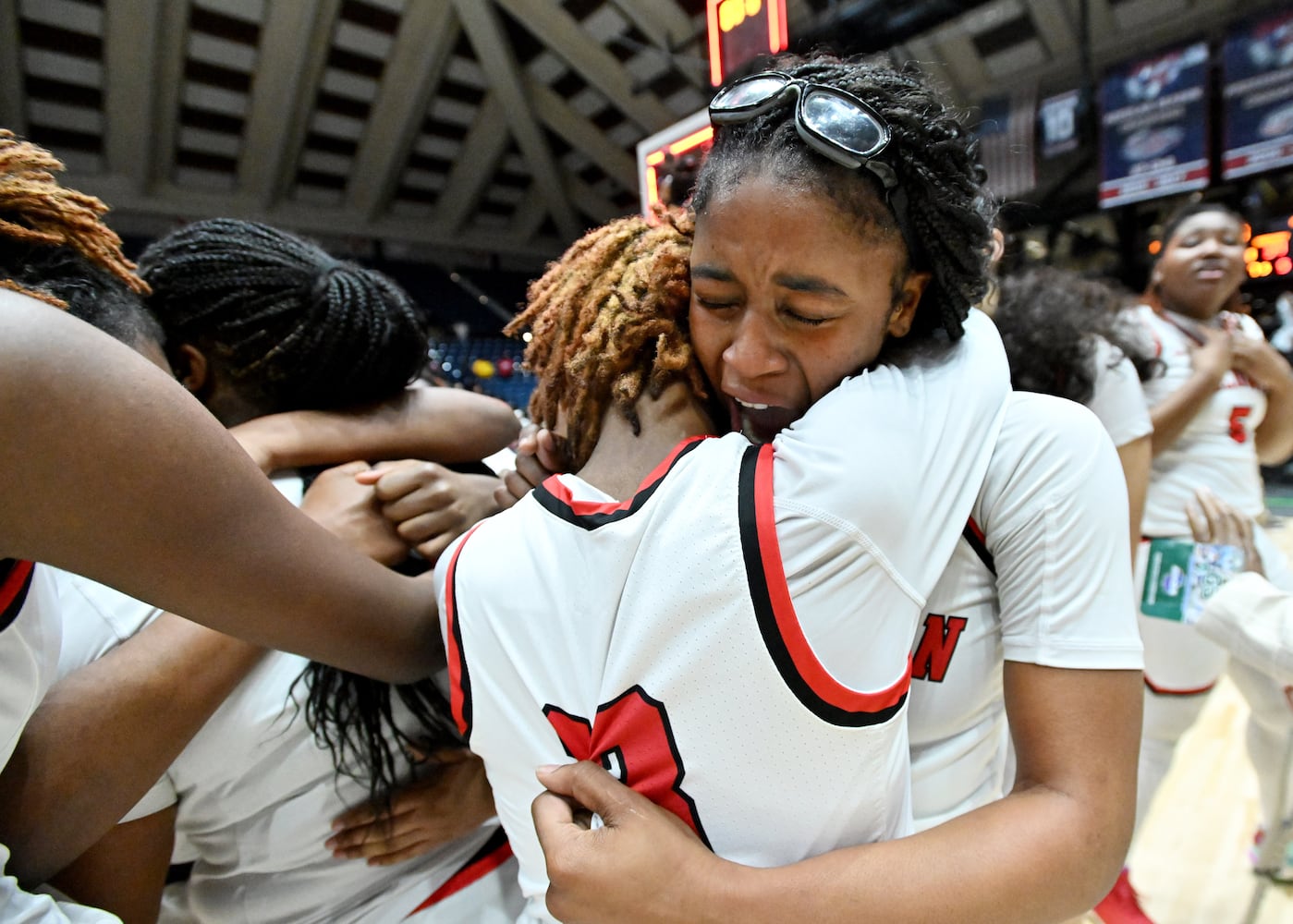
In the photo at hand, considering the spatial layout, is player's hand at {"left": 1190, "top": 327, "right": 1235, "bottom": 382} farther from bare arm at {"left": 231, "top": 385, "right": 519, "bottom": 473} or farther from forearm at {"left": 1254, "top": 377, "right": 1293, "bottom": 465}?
bare arm at {"left": 231, "top": 385, "right": 519, "bottom": 473}

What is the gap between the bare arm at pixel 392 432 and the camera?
1160mm

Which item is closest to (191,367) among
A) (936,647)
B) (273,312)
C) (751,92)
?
(273,312)

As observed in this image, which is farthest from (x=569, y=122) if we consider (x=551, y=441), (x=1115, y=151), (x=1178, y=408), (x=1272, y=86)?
(x=551, y=441)

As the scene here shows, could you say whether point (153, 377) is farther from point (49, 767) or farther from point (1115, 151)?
point (1115, 151)

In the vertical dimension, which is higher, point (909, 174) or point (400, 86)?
point (400, 86)

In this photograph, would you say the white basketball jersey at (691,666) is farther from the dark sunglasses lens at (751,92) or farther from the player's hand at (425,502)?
the dark sunglasses lens at (751,92)

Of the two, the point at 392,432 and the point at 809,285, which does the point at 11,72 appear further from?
the point at 809,285

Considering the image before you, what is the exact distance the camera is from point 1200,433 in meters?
2.73

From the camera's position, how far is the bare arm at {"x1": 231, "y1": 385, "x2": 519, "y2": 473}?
116 cm

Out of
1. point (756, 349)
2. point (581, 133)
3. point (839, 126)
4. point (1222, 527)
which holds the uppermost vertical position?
point (581, 133)

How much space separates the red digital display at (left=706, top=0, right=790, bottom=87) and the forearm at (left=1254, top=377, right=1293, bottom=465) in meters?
2.97

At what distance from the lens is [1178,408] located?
2533mm

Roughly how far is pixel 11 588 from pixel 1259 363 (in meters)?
3.50

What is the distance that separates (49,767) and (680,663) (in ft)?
2.37
